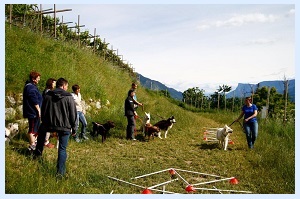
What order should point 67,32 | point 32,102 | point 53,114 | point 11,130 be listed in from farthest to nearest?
point 67,32 → point 11,130 → point 32,102 → point 53,114

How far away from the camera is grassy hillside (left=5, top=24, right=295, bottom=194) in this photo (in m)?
5.01

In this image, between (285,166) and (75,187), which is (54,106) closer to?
(75,187)

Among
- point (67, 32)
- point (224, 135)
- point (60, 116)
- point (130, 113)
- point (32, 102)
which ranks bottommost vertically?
point (224, 135)

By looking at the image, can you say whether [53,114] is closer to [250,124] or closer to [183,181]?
[183,181]

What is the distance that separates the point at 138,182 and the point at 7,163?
92.4 inches

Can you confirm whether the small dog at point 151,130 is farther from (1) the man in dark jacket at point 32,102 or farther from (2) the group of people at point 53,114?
(1) the man in dark jacket at point 32,102

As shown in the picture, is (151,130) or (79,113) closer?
(79,113)

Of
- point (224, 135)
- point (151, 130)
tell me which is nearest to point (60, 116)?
point (151, 130)

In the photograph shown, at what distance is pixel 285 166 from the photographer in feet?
20.9

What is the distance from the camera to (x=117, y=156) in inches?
289

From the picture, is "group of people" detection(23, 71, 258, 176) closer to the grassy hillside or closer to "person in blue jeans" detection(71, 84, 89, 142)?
the grassy hillside

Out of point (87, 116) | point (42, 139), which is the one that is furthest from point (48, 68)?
point (42, 139)

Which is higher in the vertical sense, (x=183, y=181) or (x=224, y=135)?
(x=224, y=135)

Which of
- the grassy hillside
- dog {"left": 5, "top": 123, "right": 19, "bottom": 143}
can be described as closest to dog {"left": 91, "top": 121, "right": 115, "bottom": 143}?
the grassy hillside
